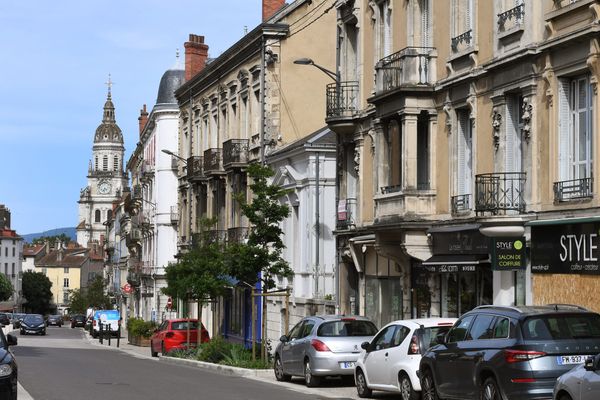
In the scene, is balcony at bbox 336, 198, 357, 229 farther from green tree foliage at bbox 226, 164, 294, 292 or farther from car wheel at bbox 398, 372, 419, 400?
car wheel at bbox 398, 372, 419, 400

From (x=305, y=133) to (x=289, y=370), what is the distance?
19.6m

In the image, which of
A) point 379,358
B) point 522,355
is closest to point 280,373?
point 379,358

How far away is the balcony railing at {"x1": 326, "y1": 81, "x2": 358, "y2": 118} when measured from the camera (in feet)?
108

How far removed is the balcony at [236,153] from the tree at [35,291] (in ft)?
458

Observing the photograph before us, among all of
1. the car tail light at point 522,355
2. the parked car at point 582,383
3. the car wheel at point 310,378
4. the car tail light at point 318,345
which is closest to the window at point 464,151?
the car tail light at point 318,345

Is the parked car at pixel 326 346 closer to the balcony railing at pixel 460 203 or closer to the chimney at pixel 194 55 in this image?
the balcony railing at pixel 460 203

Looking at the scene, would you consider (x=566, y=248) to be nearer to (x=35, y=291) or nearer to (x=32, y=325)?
(x=32, y=325)

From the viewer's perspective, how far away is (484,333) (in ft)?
55.6

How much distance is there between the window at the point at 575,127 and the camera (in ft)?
69.3

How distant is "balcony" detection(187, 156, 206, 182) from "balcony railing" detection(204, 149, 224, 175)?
1.52 m

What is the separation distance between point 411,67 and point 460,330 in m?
11.2

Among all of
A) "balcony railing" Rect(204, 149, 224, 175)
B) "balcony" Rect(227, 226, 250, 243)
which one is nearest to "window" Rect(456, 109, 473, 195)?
"balcony" Rect(227, 226, 250, 243)

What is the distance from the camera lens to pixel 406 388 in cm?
2044

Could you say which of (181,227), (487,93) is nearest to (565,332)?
(487,93)
